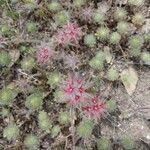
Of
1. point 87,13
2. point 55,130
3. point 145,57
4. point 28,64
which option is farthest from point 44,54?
point 145,57

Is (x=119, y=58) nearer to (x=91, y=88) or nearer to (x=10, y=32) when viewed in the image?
(x=91, y=88)

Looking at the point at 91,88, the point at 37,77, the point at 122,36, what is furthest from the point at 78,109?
the point at 122,36

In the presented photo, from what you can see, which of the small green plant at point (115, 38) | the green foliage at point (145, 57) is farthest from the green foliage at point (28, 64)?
the green foliage at point (145, 57)

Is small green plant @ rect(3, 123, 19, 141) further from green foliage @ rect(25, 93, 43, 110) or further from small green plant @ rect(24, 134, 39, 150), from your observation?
green foliage @ rect(25, 93, 43, 110)

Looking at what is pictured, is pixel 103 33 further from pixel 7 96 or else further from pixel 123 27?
pixel 7 96

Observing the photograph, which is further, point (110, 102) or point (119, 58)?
point (119, 58)

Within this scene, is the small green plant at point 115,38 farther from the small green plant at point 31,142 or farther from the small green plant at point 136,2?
the small green plant at point 31,142
